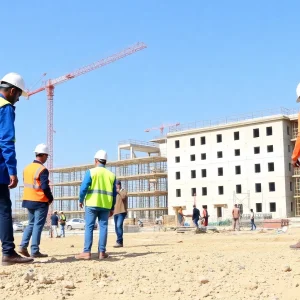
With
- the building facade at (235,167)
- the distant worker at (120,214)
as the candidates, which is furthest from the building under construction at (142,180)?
the distant worker at (120,214)

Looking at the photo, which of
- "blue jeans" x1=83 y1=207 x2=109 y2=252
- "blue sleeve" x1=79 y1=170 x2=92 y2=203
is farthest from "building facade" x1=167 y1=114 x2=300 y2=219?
"blue sleeve" x1=79 y1=170 x2=92 y2=203

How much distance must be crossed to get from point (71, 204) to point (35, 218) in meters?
92.1

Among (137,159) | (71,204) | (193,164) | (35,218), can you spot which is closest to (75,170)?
(71,204)

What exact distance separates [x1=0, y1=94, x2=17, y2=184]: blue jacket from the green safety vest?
1.75m

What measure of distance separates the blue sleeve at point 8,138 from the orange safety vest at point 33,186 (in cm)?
189

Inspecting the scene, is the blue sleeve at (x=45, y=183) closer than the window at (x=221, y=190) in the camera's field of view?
Yes

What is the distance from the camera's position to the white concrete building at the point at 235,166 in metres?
68.1

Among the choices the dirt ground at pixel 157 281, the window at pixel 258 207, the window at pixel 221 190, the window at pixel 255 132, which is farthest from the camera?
the window at pixel 221 190

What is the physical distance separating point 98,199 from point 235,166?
6539cm

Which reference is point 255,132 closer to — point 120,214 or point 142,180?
point 142,180

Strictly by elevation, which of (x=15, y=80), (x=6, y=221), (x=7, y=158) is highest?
(x=15, y=80)

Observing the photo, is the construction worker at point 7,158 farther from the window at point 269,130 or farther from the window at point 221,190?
the window at point 221,190

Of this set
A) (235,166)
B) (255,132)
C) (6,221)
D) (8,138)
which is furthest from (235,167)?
(8,138)

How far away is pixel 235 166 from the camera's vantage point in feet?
235
